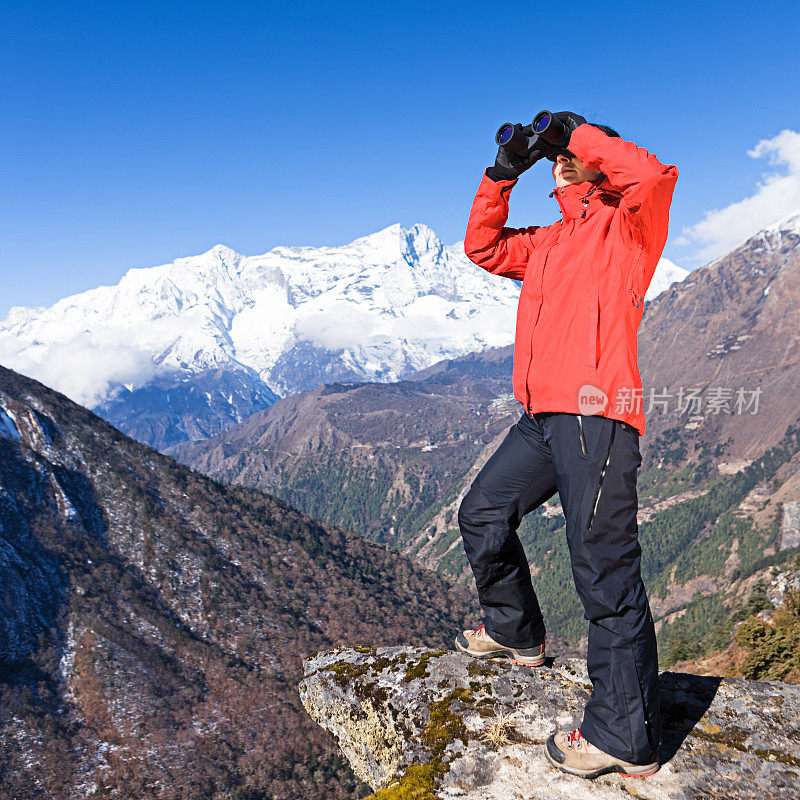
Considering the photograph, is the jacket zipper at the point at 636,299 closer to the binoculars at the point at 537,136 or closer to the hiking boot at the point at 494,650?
the binoculars at the point at 537,136

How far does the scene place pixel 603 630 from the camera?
430cm

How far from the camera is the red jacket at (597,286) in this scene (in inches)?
155

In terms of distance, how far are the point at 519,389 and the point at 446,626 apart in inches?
6309

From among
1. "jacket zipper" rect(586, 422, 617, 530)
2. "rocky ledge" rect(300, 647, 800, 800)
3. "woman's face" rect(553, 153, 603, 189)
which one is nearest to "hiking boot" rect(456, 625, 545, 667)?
"rocky ledge" rect(300, 647, 800, 800)

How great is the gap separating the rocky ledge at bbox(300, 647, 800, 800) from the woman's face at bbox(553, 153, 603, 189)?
487 cm

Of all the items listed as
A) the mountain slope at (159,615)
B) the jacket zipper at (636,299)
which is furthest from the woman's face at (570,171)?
the mountain slope at (159,615)

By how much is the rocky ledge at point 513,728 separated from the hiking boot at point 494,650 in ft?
0.35

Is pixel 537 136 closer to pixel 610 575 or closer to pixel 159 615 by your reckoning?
pixel 610 575

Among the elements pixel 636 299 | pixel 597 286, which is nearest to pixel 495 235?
pixel 597 286

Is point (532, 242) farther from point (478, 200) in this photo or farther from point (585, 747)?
point (585, 747)

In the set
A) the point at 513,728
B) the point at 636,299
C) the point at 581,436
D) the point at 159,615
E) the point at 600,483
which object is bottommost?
the point at 159,615

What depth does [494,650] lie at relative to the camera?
568cm

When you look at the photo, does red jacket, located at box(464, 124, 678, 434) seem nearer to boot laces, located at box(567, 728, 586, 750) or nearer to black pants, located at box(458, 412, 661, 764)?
black pants, located at box(458, 412, 661, 764)

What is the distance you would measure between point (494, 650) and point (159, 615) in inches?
5513
